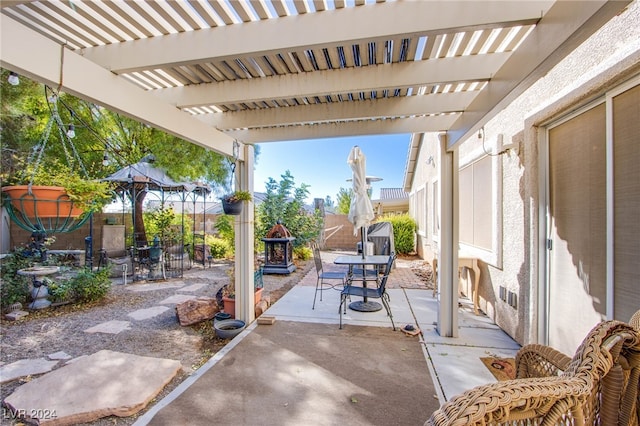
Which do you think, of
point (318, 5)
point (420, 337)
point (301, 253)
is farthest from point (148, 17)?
point (301, 253)

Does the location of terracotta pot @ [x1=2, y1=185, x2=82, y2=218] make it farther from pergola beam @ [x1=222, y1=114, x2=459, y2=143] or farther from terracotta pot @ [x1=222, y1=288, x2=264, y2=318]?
terracotta pot @ [x1=222, y1=288, x2=264, y2=318]

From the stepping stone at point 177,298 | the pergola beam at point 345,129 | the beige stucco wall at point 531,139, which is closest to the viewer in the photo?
the beige stucco wall at point 531,139

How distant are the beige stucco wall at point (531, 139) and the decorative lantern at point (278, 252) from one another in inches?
182

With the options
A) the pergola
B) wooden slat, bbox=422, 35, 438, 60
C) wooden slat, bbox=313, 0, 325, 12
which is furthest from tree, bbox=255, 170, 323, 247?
wooden slat, bbox=313, 0, 325, 12

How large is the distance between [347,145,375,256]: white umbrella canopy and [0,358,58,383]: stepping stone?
13.6 feet

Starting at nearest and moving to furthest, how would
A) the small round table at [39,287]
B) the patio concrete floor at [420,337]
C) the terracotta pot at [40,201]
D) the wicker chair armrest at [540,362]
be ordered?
the wicker chair armrest at [540,362] → the terracotta pot at [40,201] → the patio concrete floor at [420,337] → the small round table at [39,287]

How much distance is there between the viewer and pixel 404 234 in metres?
10.8

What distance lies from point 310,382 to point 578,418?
7.56 ft

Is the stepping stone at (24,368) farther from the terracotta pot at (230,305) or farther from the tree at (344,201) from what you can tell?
the tree at (344,201)

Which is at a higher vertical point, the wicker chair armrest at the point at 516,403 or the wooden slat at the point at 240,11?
the wooden slat at the point at 240,11

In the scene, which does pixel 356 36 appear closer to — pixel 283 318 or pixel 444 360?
pixel 444 360

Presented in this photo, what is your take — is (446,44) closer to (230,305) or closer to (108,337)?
(230,305)

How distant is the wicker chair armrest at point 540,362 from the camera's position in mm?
1280

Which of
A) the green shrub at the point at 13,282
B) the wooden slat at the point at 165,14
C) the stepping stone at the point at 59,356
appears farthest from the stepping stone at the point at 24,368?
the wooden slat at the point at 165,14
